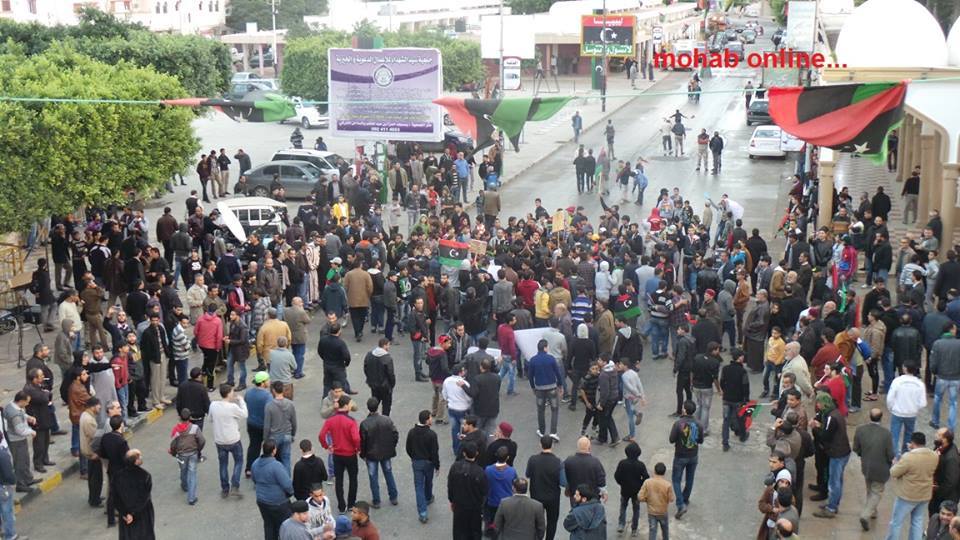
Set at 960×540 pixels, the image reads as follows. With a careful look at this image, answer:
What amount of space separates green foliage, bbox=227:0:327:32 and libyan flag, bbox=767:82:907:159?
84.2 metres

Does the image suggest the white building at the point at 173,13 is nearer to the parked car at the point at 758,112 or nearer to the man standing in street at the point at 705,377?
the parked car at the point at 758,112

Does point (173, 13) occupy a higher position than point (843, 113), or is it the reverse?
point (173, 13)

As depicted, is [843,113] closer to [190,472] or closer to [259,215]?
[190,472]

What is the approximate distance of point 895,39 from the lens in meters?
25.5

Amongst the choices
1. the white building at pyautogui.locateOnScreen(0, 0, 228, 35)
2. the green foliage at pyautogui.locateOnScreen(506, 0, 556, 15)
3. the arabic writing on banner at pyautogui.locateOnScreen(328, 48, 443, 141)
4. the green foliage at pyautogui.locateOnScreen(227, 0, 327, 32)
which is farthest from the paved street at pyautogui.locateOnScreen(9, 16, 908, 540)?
the green foliage at pyautogui.locateOnScreen(227, 0, 327, 32)

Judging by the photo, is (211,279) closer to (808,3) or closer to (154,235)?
(154,235)

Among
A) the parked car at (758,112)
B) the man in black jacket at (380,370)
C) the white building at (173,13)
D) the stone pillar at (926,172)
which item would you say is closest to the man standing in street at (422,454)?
the man in black jacket at (380,370)

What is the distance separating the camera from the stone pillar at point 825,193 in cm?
2584

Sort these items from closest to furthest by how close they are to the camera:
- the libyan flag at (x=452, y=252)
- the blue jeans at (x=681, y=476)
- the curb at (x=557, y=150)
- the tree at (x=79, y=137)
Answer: the blue jeans at (x=681, y=476), the tree at (x=79, y=137), the libyan flag at (x=452, y=252), the curb at (x=557, y=150)

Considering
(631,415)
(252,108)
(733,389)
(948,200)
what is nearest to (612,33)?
(948,200)

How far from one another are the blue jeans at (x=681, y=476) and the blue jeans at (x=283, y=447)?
15.3 ft

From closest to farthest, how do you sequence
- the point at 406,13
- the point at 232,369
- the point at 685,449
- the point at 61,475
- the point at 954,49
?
1. the point at 685,449
2. the point at 61,475
3. the point at 232,369
4. the point at 954,49
5. the point at 406,13

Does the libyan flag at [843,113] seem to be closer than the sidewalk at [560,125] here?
Yes

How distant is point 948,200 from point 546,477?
15.2m
